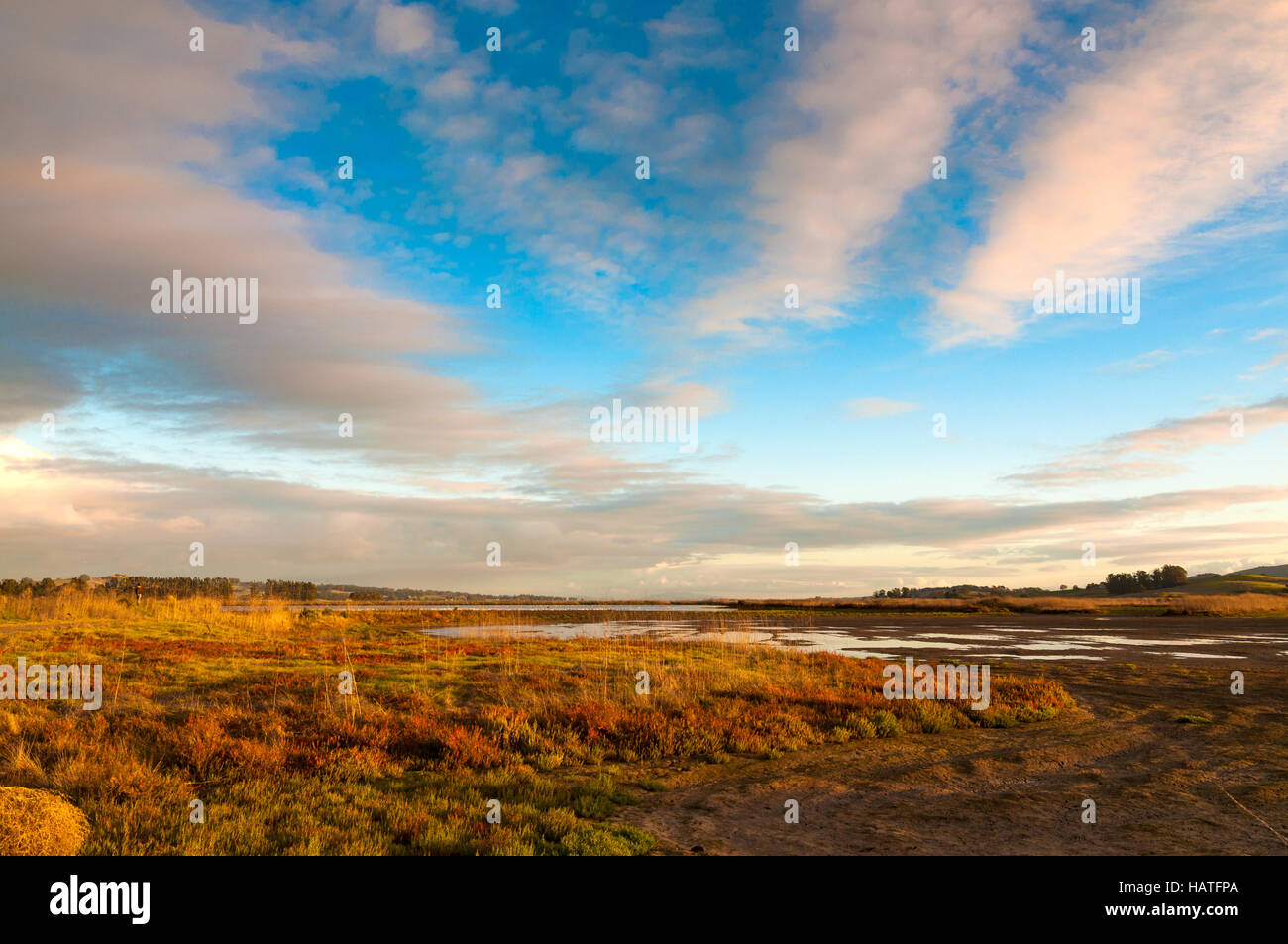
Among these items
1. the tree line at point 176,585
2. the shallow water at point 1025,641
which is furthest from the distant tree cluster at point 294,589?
the shallow water at point 1025,641

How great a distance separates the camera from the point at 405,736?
552 inches

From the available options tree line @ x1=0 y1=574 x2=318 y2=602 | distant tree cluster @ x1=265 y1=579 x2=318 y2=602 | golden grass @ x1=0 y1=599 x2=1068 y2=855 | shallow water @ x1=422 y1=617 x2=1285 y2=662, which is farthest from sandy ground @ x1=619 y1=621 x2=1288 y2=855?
distant tree cluster @ x1=265 y1=579 x2=318 y2=602

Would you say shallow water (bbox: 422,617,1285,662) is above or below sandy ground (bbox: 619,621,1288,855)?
below

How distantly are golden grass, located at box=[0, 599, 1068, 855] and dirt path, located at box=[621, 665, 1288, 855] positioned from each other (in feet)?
3.75

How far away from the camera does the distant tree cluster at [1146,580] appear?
188000 mm

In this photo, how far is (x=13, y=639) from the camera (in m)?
29.3

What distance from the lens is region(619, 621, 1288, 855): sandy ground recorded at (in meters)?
8.95

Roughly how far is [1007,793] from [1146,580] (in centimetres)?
22406

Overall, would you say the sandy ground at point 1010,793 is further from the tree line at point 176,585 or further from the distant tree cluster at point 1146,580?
the distant tree cluster at point 1146,580

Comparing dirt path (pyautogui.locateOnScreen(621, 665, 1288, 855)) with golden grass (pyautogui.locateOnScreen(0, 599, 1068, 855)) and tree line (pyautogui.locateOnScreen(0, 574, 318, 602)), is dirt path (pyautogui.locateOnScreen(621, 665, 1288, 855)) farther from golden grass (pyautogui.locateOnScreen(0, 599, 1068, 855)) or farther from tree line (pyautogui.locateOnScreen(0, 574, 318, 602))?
tree line (pyautogui.locateOnScreen(0, 574, 318, 602))
